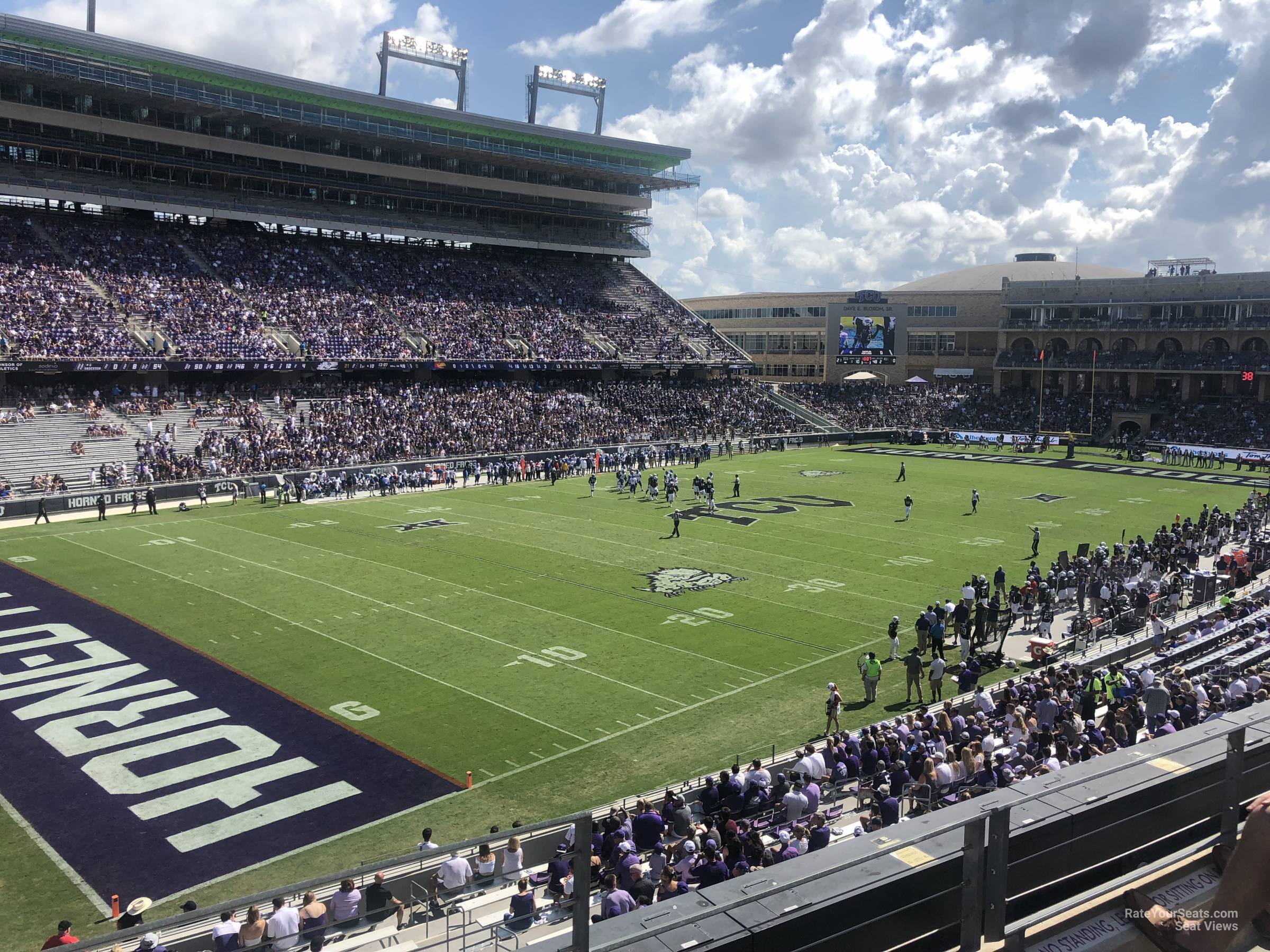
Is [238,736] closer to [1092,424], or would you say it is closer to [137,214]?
[137,214]

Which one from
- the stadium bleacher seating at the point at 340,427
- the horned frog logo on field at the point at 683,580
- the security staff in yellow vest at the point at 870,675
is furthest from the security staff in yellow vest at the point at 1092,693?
the stadium bleacher seating at the point at 340,427

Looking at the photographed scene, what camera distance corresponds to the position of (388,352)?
183 ft

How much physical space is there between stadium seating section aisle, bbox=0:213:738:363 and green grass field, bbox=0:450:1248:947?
46.9 ft

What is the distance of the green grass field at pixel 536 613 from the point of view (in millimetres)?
15391

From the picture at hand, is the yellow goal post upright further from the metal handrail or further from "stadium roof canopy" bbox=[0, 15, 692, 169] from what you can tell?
the metal handrail

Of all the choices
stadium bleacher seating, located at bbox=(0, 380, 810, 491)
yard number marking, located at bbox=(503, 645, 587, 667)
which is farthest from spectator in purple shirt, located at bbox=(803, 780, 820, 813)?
stadium bleacher seating, located at bbox=(0, 380, 810, 491)

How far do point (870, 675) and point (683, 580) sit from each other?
30.7ft

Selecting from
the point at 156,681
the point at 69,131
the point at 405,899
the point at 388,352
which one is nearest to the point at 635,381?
the point at 388,352

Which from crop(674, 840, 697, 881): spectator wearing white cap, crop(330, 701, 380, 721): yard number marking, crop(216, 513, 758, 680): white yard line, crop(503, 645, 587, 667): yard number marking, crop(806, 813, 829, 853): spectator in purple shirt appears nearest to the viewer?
crop(674, 840, 697, 881): spectator wearing white cap

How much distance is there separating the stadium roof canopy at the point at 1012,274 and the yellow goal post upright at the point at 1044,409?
2005 cm

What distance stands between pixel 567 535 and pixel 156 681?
1625 centimetres

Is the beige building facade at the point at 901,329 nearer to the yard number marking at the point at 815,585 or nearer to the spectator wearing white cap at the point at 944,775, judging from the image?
the yard number marking at the point at 815,585

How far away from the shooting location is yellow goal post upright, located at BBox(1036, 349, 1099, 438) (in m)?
69.9

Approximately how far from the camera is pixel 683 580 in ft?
89.2
